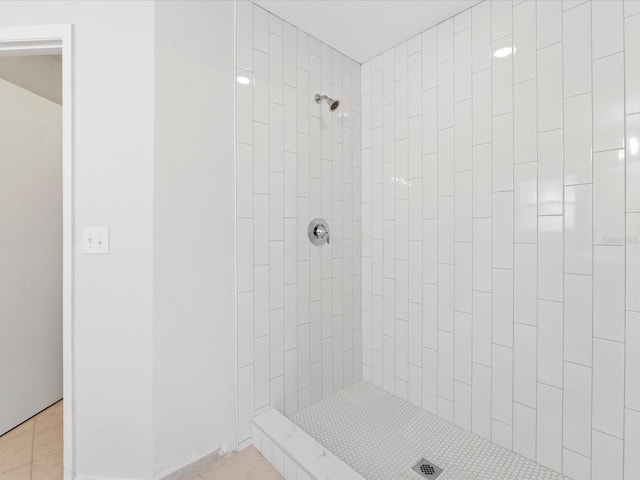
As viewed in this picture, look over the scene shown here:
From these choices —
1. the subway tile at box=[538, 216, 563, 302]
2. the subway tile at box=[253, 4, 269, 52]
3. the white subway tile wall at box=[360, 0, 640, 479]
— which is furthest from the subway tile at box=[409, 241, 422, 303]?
the subway tile at box=[253, 4, 269, 52]

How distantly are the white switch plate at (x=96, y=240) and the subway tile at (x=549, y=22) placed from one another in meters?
1.98

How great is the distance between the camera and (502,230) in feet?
4.91

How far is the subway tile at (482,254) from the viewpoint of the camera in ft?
5.08

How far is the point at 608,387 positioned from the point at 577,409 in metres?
0.15

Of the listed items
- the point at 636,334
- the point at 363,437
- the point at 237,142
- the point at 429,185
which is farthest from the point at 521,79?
the point at 363,437

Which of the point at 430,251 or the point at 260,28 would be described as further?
the point at 430,251

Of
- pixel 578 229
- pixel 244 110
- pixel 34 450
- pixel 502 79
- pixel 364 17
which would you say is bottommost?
pixel 34 450

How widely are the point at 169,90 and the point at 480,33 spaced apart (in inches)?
58.1

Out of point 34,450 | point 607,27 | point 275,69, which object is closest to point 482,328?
point 607,27

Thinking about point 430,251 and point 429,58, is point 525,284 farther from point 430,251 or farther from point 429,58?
point 429,58

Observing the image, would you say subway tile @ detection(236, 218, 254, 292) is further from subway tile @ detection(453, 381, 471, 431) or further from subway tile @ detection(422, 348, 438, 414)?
subway tile @ detection(453, 381, 471, 431)

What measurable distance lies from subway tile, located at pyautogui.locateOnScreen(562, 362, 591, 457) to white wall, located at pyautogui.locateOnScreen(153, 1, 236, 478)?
1.43 metres

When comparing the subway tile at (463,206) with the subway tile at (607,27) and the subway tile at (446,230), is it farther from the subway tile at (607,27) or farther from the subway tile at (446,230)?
the subway tile at (607,27)

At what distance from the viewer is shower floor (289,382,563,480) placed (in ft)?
4.43
